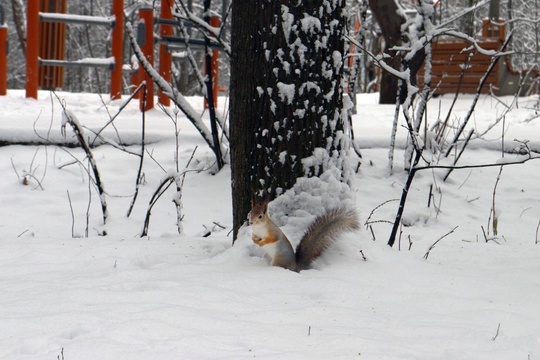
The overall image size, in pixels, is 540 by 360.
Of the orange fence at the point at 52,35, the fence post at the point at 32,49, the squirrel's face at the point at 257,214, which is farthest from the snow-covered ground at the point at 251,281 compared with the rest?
the orange fence at the point at 52,35

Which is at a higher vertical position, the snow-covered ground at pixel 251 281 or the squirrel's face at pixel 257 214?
the squirrel's face at pixel 257 214

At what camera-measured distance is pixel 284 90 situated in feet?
11.4

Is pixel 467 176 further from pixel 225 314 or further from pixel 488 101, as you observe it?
pixel 488 101

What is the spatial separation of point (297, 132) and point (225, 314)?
1.18 meters

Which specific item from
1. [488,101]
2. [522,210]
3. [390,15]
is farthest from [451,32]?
[488,101]

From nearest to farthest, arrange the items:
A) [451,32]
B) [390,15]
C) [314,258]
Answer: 1. [314,258]
2. [451,32]
3. [390,15]

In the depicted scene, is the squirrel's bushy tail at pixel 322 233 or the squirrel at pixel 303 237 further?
the squirrel's bushy tail at pixel 322 233

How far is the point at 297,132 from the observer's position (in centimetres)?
351

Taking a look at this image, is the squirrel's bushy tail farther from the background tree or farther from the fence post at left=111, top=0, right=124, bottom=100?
the fence post at left=111, top=0, right=124, bottom=100

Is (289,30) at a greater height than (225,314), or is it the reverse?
(289,30)

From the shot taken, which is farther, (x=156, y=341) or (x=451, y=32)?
(x=451, y=32)

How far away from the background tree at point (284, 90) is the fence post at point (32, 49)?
7370mm

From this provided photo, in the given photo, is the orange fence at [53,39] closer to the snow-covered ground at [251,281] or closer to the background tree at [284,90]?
the snow-covered ground at [251,281]

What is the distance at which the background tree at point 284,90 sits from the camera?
3.48 metres
